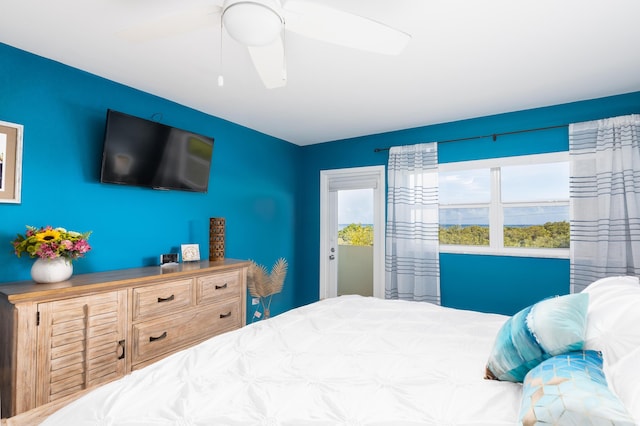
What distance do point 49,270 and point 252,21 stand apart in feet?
6.24

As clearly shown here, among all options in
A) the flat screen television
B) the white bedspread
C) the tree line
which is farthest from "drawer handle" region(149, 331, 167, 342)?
the tree line

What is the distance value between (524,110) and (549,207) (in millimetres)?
1000

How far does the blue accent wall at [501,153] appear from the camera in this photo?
121 inches

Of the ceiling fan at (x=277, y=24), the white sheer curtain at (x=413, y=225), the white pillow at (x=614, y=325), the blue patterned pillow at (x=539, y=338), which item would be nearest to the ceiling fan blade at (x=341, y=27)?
the ceiling fan at (x=277, y=24)

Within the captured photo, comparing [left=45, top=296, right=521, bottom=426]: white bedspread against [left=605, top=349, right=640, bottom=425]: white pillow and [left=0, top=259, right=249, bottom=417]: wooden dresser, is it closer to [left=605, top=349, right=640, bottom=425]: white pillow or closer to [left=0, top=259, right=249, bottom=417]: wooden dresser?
[left=605, top=349, right=640, bottom=425]: white pillow

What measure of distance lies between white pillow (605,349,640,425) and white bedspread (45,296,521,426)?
0.90 ft

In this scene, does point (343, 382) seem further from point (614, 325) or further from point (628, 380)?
point (614, 325)

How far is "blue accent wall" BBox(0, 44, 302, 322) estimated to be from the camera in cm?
217

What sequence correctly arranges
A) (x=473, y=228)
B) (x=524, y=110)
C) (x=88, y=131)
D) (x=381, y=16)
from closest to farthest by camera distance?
(x=381, y=16) → (x=88, y=131) → (x=524, y=110) → (x=473, y=228)

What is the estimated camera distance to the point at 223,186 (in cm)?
361

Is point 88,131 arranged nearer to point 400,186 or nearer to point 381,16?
point 381,16

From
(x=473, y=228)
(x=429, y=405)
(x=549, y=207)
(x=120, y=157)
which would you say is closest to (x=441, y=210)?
(x=473, y=228)

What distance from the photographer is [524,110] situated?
3264mm

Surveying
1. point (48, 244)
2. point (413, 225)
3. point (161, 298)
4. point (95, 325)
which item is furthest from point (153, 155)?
point (413, 225)
